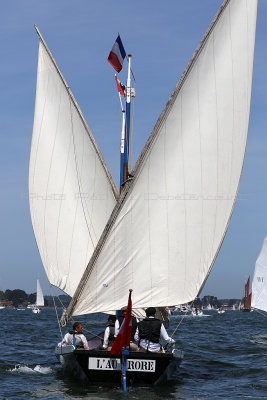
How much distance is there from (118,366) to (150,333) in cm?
112

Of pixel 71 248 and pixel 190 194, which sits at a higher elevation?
pixel 190 194

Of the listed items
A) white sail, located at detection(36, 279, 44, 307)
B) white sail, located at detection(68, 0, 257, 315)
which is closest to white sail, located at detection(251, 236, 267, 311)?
white sail, located at detection(68, 0, 257, 315)

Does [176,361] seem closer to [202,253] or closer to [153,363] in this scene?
[153,363]

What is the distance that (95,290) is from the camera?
18203mm

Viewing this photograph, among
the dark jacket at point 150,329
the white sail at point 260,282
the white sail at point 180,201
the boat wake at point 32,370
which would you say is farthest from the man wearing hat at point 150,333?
the white sail at point 260,282

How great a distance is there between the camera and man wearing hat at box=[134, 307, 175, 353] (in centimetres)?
1655

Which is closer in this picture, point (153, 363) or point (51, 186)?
point (153, 363)

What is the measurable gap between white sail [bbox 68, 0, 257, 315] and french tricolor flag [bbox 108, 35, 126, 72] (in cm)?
520

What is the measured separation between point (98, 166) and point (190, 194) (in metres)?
4.49

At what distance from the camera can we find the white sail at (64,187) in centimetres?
2162

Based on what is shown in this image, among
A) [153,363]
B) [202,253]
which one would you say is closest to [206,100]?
[202,253]

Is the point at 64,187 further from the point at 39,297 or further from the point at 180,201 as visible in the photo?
the point at 39,297

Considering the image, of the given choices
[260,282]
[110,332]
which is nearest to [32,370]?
[110,332]

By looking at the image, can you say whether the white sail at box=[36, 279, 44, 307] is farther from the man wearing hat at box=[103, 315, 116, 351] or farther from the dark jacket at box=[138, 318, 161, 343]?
the dark jacket at box=[138, 318, 161, 343]
